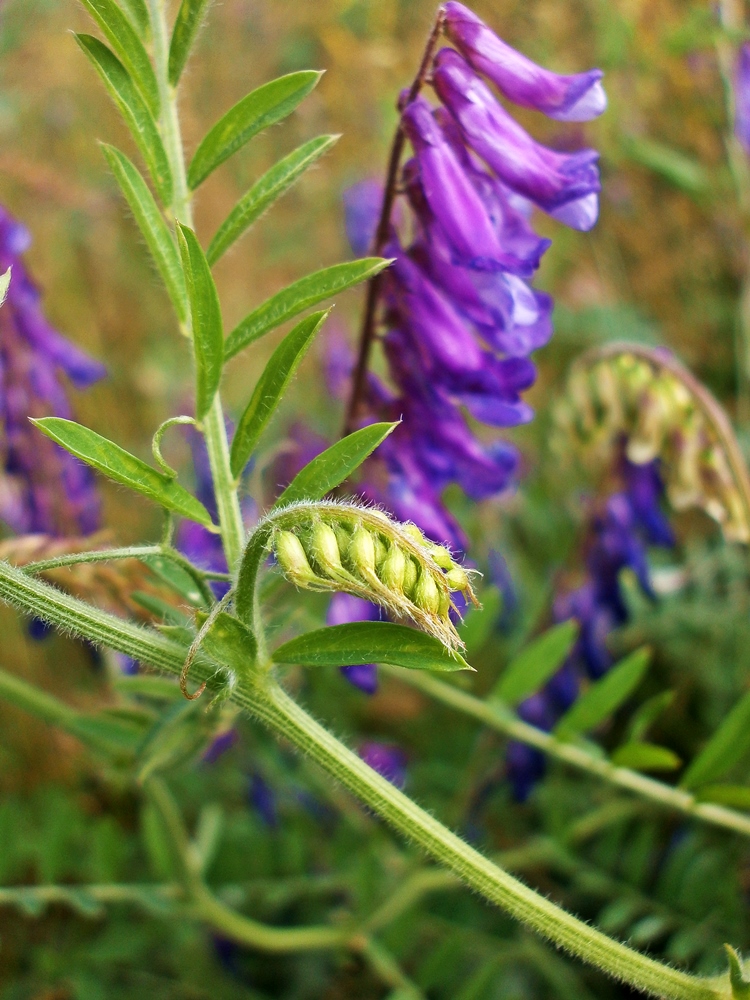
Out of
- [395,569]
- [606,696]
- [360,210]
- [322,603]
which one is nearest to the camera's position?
[395,569]

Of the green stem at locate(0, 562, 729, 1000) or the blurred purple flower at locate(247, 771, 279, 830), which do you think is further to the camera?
the blurred purple flower at locate(247, 771, 279, 830)

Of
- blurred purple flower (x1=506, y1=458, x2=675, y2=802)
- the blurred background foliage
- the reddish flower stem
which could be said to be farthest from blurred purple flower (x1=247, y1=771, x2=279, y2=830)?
the reddish flower stem

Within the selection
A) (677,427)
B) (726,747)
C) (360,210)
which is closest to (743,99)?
(360,210)

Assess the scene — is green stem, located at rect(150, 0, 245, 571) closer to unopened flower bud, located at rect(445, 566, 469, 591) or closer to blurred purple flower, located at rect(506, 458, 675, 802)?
unopened flower bud, located at rect(445, 566, 469, 591)

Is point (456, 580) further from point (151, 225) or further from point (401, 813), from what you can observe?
point (151, 225)

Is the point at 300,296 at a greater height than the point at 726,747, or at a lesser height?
greater

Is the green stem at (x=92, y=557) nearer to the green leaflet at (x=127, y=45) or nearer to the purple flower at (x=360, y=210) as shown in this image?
the green leaflet at (x=127, y=45)

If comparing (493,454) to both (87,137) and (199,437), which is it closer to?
(199,437)
